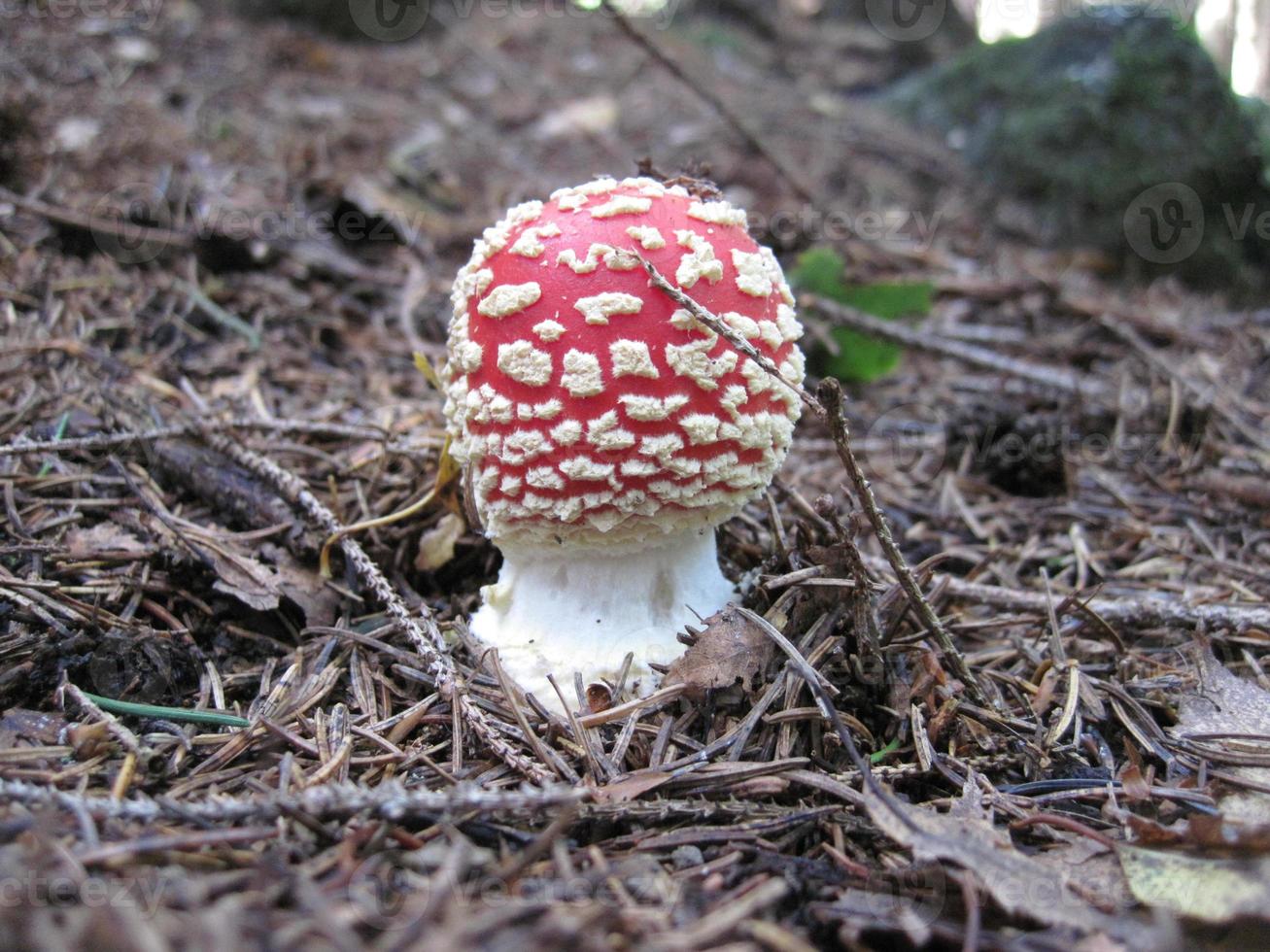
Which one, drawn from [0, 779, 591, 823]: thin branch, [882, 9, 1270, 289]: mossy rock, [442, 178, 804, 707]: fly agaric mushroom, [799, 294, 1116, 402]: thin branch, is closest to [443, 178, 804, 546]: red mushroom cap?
[442, 178, 804, 707]: fly agaric mushroom

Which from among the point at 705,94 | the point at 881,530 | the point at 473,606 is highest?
the point at 705,94

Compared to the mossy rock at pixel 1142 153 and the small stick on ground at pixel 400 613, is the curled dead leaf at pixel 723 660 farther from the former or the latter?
the mossy rock at pixel 1142 153

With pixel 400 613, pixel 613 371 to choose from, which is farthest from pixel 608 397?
pixel 400 613

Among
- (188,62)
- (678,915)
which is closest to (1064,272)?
(678,915)

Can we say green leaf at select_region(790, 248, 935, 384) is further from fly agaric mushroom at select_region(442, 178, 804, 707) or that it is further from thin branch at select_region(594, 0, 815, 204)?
fly agaric mushroom at select_region(442, 178, 804, 707)

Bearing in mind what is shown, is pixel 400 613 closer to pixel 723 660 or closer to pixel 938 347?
pixel 723 660
